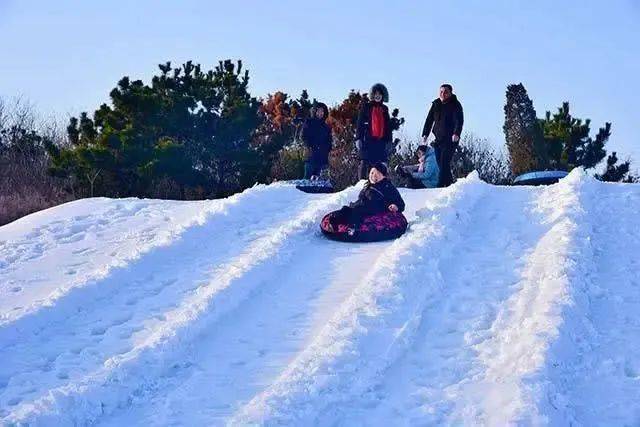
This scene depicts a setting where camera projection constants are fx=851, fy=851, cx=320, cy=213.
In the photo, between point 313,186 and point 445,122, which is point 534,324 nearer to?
point 445,122

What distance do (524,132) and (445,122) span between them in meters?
11.7

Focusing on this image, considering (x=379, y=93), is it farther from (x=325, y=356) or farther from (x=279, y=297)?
(x=325, y=356)

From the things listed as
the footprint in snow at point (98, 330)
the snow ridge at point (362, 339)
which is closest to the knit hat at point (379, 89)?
the snow ridge at point (362, 339)

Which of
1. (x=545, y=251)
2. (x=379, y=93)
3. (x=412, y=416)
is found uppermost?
(x=379, y=93)

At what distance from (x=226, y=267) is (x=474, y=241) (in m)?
2.35

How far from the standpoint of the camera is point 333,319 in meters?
6.16

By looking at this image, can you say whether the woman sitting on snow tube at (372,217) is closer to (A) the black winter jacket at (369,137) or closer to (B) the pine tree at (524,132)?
(A) the black winter jacket at (369,137)

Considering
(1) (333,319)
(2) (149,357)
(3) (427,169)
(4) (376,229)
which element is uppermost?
(3) (427,169)

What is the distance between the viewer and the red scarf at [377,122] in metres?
11.2

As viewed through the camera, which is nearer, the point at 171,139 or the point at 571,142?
the point at 171,139

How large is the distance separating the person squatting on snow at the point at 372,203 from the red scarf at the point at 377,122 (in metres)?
2.28

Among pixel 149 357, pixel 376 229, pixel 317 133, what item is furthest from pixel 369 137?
pixel 149 357

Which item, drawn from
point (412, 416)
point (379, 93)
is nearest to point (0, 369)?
point (412, 416)

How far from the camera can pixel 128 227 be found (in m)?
9.80
